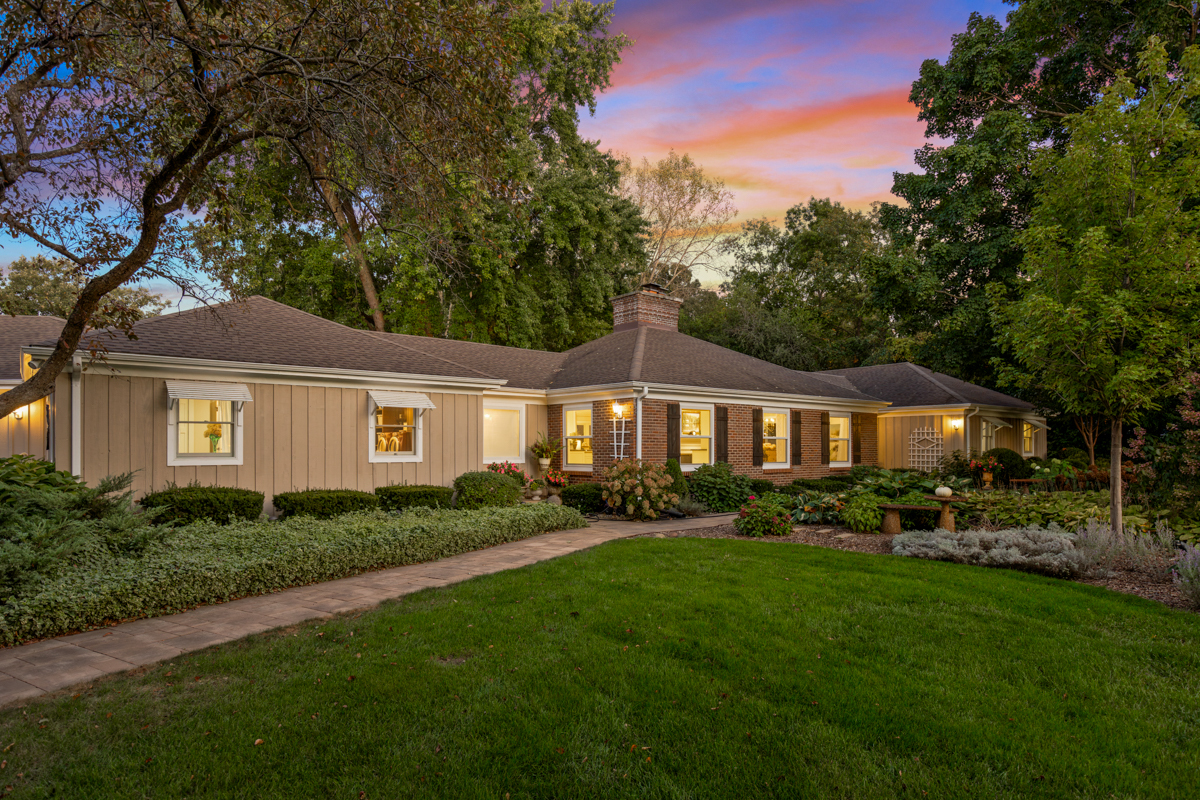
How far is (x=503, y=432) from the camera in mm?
15797

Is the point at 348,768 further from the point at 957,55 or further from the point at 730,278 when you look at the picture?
the point at 730,278

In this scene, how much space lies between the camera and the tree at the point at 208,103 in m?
5.43

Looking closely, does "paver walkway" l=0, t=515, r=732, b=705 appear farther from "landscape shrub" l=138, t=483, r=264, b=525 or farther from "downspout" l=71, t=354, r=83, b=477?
"downspout" l=71, t=354, r=83, b=477

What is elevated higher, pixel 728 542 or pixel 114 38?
pixel 114 38

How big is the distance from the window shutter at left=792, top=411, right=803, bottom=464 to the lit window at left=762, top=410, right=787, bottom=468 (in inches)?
8.5

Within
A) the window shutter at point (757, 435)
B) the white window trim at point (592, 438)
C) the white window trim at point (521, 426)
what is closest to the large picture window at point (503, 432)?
the white window trim at point (521, 426)

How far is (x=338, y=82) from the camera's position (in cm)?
538

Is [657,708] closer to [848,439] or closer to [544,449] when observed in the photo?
[544,449]

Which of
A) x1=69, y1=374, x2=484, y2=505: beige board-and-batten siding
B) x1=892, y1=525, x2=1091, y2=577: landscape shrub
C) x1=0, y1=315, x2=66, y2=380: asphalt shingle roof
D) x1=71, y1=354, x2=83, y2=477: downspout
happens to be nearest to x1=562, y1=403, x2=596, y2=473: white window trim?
x1=69, y1=374, x2=484, y2=505: beige board-and-batten siding

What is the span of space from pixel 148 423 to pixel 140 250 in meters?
3.93

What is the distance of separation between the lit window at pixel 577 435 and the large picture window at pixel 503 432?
3.68 feet

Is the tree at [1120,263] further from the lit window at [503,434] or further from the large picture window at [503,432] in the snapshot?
the lit window at [503,434]

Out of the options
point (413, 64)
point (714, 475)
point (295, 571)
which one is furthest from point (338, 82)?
point (714, 475)

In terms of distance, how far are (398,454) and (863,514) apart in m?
8.22
